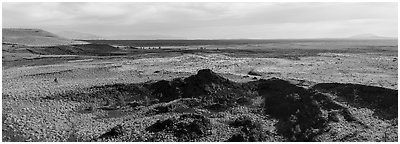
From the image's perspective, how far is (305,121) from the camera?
2295 centimetres

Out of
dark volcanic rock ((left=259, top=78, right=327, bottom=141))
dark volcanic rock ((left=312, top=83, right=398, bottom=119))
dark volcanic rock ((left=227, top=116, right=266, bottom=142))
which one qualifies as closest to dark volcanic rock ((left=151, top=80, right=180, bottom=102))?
dark volcanic rock ((left=227, top=116, right=266, bottom=142))

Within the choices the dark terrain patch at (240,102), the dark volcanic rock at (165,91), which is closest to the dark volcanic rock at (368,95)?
the dark terrain patch at (240,102)

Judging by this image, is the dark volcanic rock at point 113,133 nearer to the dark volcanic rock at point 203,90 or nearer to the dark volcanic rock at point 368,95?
the dark volcanic rock at point 203,90

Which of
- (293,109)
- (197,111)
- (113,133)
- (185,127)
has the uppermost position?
(293,109)

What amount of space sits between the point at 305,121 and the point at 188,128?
7.04 metres

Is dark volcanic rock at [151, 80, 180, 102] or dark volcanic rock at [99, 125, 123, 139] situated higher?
dark volcanic rock at [151, 80, 180, 102]

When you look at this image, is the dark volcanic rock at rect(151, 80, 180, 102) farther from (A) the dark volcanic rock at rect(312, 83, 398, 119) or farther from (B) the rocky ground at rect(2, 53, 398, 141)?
(A) the dark volcanic rock at rect(312, 83, 398, 119)

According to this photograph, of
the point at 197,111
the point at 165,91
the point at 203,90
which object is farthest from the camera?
the point at 165,91

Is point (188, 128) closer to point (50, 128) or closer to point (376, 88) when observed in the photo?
point (50, 128)

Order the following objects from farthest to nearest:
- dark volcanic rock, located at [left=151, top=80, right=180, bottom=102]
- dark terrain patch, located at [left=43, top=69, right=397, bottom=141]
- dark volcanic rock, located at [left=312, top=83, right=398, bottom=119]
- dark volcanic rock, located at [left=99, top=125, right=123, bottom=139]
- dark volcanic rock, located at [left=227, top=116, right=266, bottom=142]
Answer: dark volcanic rock, located at [left=151, top=80, right=180, bottom=102] < dark volcanic rock, located at [left=312, top=83, right=398, bottom=119] < dark terrain patch, located at [left=43, top=69, right=397, bottom=141] < dark volcanic rock, located at [left=99, top=125, right=123, bottom=139] < dark volcanic rock, located at [left=227, top=116, right=266, bottom=142]

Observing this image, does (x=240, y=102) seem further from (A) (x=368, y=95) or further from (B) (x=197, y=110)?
(A) (x=368, y=95)

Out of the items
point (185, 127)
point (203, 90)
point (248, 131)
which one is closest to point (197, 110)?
point (203, 90)

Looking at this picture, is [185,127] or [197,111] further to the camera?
[197,111]

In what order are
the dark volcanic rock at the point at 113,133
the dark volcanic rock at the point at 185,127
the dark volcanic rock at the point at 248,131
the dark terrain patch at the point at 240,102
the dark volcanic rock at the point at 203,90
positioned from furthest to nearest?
the dark volcanic rock at the point at 203,90
the dark terrain patch at the point at 240,102
the dark volcanic rock at the point at 185,127
the dark volcanic rock at the point at 113,133
the dark volcanic rock at the point at 248,131
